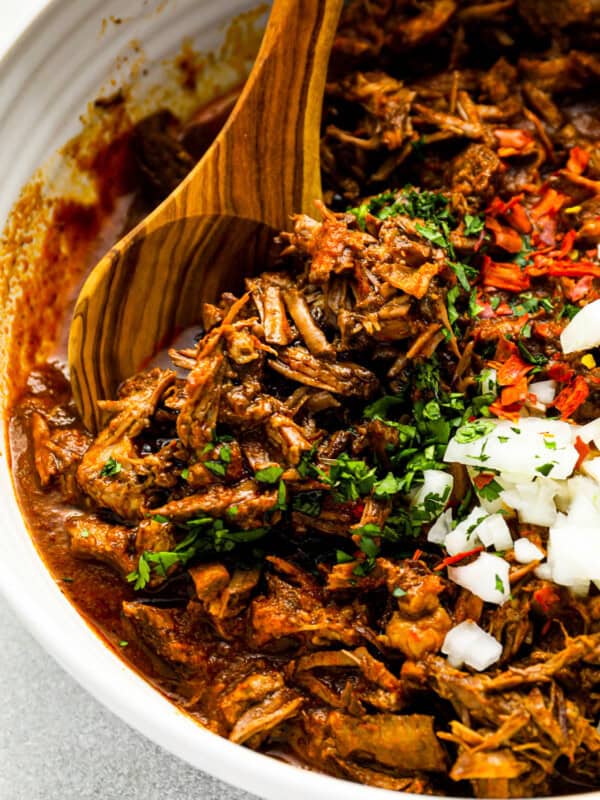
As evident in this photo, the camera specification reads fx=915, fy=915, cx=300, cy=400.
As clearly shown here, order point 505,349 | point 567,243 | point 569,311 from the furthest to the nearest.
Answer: point 567,243, point 569,311, point 505,349

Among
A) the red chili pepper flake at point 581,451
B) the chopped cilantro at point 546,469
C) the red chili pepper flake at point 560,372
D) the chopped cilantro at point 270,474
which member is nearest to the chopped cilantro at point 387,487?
the chopped cilantro at point 270,474

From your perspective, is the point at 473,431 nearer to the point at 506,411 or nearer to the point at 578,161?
the point at 506,411

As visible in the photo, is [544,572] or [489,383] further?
[489,383]

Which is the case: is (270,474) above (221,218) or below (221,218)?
below

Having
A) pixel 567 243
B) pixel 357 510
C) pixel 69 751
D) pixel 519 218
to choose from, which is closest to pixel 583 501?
pixel 357 510

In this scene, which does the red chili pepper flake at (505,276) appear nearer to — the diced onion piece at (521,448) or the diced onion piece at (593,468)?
the diced onion piece at (521,448)

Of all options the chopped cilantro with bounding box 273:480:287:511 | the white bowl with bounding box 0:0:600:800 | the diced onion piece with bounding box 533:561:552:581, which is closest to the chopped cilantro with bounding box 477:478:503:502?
the diced onion piece with bounding box 533:561:552:581

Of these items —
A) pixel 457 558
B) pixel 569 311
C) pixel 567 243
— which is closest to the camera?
pixel 457 558
